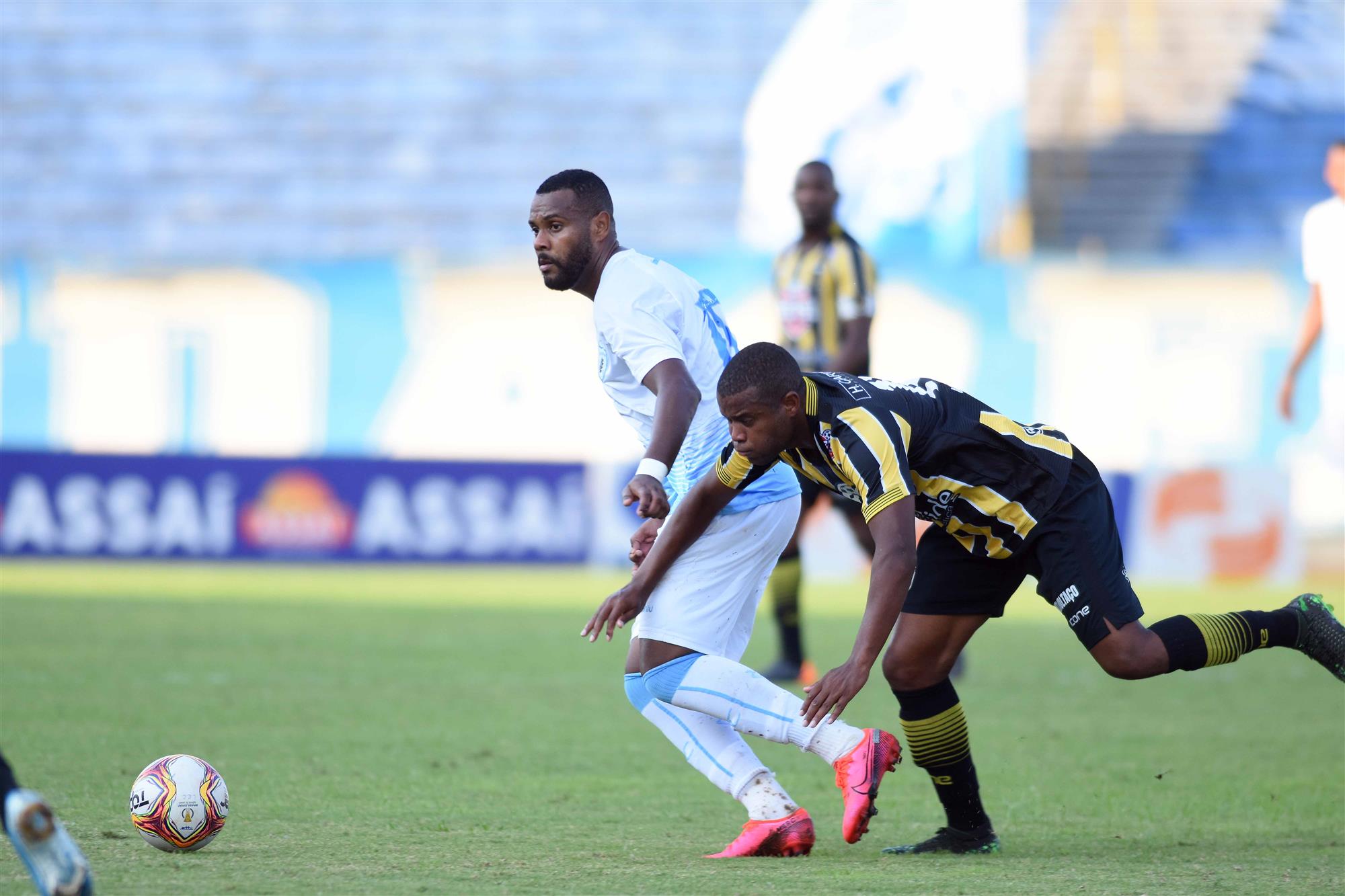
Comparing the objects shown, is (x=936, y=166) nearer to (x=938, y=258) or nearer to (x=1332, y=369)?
(x=938, y=258)

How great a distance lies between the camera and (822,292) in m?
9.38

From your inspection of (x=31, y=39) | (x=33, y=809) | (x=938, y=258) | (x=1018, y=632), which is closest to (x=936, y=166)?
(x=938, y=258)

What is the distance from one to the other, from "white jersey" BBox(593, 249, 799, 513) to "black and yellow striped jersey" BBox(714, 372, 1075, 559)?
329 mm

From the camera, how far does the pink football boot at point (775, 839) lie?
15.7 feet

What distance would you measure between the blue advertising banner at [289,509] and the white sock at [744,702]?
13031 millimetres

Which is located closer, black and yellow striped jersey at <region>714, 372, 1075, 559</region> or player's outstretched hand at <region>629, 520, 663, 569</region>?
black and yellow striped jersey at <region>714, 372, 1075, 559</region>

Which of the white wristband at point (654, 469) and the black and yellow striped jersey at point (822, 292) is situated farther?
the black and yellow striped jersey at point (822, 292)

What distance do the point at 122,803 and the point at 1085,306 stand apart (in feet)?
60.8

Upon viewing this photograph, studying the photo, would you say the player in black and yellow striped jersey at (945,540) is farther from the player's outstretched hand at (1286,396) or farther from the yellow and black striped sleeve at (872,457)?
the player's outstretched hand at (1286,396)

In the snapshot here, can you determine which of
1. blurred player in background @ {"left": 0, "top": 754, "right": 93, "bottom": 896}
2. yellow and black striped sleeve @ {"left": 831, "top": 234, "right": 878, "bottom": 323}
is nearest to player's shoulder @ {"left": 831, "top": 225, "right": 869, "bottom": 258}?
yellow and black striped sleeve @ {"left": 831, "top": 234, "right": 878, "bottom": 323}

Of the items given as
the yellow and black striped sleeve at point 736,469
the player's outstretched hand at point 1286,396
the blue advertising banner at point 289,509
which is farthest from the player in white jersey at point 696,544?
the blue advertising banner at point 289,509

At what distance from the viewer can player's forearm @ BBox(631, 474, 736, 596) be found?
16.1 feet

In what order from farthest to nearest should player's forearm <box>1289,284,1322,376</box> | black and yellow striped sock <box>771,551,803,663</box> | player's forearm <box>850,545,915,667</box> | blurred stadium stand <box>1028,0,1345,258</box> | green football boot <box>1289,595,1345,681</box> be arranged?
1. blurred stadium stand <box>1028,0,1345,258</box>
2. black and yellow striped sock <box>771,551,803,663</box>
3. player's forearm <box>1289,284,1322,376</box>
4. green football boot <box>1289,595,1345,681</box>
5. player's forearm <box>850,545,915,667</box>

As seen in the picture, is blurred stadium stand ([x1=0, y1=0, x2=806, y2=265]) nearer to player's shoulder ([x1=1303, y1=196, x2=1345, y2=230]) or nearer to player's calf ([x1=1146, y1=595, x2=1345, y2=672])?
player's shoulder ([x1=1303, y1=196, x2=1345, y2=230])
